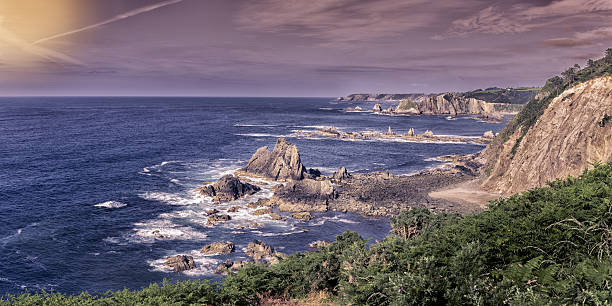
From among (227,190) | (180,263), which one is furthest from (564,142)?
(180,263)

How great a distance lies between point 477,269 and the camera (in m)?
16.9

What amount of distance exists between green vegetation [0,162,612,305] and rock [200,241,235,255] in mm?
25656

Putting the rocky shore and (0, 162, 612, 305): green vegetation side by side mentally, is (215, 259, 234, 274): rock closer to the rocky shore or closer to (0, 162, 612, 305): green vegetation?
(0, 162, 612, 305): green vegetation

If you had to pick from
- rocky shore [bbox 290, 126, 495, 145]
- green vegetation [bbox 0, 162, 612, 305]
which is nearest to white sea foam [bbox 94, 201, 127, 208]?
green vegetation [bbox 0, 162, 612, 305]

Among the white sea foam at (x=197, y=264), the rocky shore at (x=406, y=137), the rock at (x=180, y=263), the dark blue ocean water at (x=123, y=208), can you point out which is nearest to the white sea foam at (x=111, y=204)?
the dark blue ocean water at (x=123, y=208)

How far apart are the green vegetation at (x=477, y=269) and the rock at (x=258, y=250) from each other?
75.1 ft

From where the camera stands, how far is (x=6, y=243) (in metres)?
54.6

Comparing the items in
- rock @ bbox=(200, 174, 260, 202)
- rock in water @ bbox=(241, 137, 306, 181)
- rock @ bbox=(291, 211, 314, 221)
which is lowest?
rock @ bbox=(291, 211, 314, 221)

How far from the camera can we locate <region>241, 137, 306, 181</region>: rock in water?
89188 mm

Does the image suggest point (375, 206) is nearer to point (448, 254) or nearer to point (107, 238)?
point (107, 238)

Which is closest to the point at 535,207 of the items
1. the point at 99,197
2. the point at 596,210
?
the point at 596,210

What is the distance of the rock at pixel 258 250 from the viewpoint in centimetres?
5153

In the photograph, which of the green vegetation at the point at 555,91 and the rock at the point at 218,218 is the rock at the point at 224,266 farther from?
the green vegetation at the point at 555,91

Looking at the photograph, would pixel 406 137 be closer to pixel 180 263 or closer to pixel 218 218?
pixel 218 218
